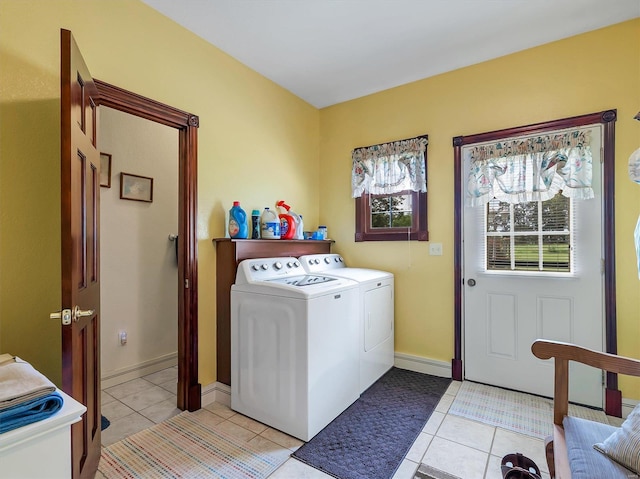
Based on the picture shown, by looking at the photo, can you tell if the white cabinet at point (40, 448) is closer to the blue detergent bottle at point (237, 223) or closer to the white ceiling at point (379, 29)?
the blue detergent bottle at point (237, 223)

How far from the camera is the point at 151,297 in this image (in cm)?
302

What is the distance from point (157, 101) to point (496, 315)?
294 cm

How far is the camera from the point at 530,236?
8.18 ft

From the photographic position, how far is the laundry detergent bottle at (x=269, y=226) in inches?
102

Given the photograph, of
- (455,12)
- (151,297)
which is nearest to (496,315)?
(455,12)

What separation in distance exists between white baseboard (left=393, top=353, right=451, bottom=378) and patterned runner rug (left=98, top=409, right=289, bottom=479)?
1516 mm

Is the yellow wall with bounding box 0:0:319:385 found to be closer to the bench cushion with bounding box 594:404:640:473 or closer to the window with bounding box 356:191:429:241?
the window with bounding box 356:191:429:241

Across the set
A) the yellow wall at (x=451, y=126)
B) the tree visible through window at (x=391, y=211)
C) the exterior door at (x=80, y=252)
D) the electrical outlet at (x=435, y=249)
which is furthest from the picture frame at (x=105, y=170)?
the electrical outlet at (x=435, y=249)

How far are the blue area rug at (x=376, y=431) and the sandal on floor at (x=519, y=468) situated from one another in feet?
1.75

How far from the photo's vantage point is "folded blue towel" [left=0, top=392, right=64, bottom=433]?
0.81 metres

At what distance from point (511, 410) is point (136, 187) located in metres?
3.47

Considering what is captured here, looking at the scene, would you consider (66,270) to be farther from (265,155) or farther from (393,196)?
(393,196)

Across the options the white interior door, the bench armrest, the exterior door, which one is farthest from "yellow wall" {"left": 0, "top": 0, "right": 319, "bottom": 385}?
the bench armrest

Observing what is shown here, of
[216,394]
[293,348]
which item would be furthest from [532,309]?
[216,394]
